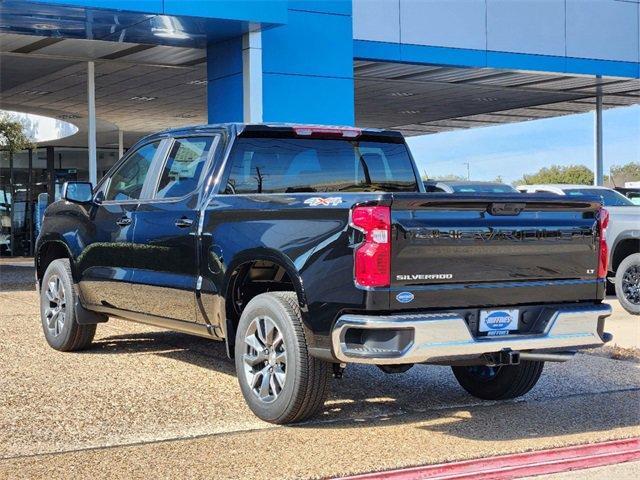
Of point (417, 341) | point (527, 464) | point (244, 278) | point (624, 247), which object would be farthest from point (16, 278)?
point (527, 464)

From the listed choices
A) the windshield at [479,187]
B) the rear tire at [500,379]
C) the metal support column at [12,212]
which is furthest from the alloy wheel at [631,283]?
the metal support column at [12,212]

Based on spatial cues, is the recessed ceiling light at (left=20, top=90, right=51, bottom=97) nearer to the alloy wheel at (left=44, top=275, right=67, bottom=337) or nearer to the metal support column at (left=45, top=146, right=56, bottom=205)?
the metal support column at (left=45, top=146, right=56, bottom=205)

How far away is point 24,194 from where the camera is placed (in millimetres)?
34625

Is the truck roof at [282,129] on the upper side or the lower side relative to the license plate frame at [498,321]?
upper

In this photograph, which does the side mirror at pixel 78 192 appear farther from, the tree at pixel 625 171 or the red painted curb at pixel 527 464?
the tree at pixel 625 171

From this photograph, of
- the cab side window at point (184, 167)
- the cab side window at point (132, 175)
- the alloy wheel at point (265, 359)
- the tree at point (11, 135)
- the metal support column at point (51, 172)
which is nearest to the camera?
the alloy wheel at point (265, 359)

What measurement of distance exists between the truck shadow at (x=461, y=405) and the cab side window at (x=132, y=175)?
1.56m

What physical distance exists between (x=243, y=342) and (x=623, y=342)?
5.35 m

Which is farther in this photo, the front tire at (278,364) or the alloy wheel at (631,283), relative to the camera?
the alloy wheel at (631,283)

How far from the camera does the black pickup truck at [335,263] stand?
6.12 meters

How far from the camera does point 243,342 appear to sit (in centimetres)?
696

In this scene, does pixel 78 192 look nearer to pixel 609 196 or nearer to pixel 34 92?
pixel 609 196

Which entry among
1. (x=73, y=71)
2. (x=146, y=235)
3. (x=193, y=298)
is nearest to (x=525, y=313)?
(x=193, y=298)

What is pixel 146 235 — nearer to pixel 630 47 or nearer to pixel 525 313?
pixel 525 313
